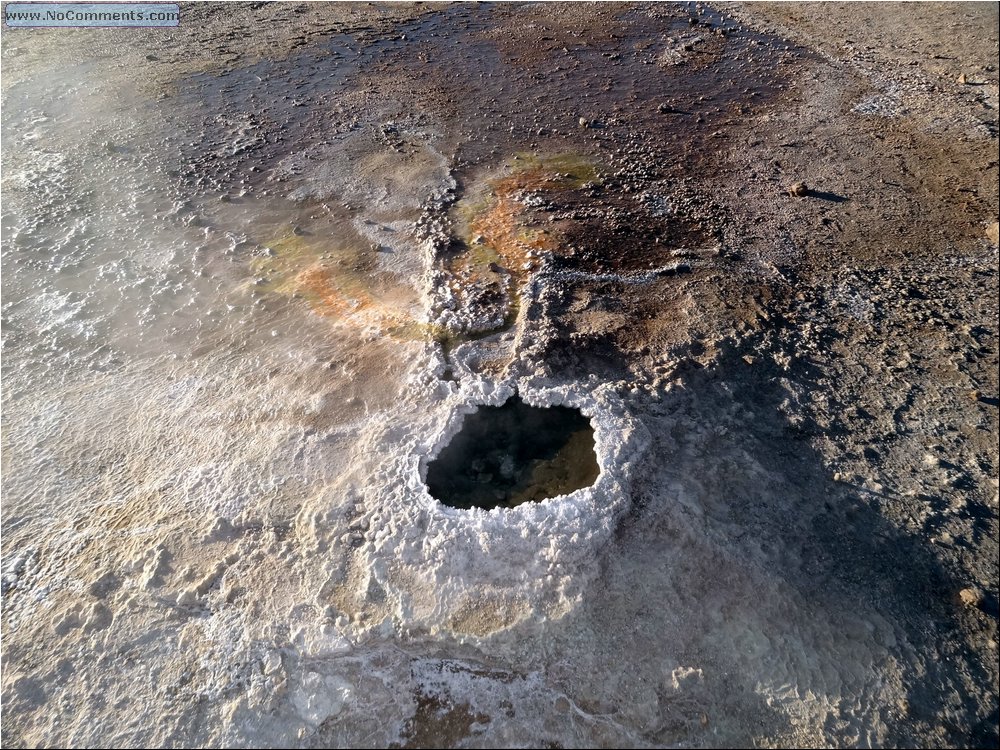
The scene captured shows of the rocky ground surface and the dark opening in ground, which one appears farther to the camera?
the dark opening in ground

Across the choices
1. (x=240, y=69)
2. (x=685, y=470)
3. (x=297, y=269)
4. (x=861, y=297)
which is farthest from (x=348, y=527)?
(x=240, y=69)

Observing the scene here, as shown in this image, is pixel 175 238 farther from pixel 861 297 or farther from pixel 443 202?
pixel 861 297

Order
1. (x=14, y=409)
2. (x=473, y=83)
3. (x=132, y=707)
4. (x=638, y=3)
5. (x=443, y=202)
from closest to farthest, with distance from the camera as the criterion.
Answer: (x=132, y=707)
(x=14, y=409)
(x=443, y=202)
(x=473, y=83)
(x=638, y=3)

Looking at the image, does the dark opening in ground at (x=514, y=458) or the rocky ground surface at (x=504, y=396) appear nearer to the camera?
the rocky ground surface at (x=504, y=396)

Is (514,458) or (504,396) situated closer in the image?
(514,458)
